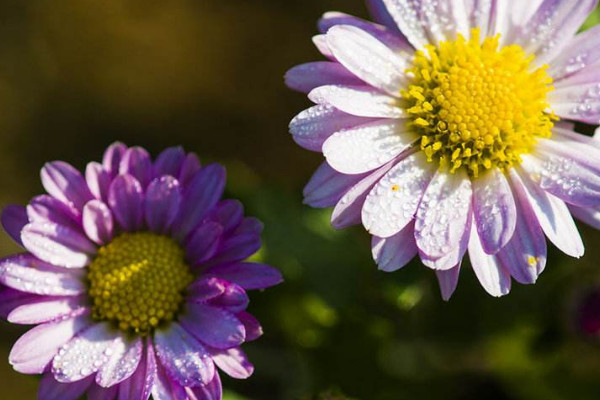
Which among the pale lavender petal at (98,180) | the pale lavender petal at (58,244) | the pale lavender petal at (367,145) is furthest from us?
the pale lavender petal at (98,180)

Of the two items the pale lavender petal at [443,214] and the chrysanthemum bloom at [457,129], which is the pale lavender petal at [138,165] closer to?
the chrysanthemum bloom at [457,129]

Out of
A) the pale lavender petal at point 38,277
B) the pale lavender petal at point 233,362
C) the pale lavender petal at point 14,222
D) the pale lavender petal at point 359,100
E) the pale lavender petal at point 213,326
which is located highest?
the pale lavender petal at point 359,100

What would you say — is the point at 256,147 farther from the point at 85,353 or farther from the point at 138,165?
the point at 85,353

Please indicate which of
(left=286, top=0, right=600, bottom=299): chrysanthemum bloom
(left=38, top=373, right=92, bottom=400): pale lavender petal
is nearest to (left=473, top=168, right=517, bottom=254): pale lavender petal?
(left=286, top=0, right=600, bottom=299): chrysanthemum bloom

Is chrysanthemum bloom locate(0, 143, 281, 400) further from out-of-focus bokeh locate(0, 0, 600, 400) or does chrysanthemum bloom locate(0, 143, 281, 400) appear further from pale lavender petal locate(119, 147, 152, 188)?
out-of-focus bokeh locate(0, 0, 600, 400)

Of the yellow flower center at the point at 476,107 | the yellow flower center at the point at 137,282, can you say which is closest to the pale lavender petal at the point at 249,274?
the yellow flower center at the point at 137,282

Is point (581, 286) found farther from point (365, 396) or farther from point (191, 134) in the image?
point (191, 134)

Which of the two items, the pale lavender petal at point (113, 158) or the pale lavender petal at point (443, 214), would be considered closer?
the pale lavender petal at point (443, 214)
